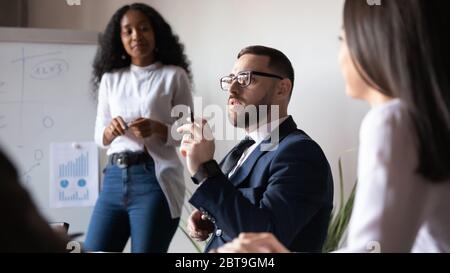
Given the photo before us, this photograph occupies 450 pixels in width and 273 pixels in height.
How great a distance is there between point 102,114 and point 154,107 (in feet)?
0.30

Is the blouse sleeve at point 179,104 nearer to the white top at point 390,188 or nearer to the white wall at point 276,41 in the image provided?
the white wall at point 276,41

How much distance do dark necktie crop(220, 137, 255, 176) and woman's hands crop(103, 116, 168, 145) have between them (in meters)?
0.11

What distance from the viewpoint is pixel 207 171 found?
842 millimetres

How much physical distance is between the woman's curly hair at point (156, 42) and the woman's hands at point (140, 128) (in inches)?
3.7

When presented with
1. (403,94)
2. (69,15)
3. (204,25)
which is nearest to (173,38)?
(204,25)

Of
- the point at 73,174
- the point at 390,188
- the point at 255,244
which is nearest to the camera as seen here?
the point at 390,188

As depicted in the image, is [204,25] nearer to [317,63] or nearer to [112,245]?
[317,63]

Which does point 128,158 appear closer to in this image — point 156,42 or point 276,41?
point 156,42

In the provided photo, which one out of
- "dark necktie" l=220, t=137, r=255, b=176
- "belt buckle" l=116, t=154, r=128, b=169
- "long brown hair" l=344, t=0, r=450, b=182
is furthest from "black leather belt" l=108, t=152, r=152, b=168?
"long brown hair" l=344, t=0, r=450, b=182

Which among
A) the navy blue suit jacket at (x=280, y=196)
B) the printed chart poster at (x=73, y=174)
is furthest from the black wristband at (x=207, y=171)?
the printed chart poster at (x=73, y=174)

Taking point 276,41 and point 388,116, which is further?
point 276,41

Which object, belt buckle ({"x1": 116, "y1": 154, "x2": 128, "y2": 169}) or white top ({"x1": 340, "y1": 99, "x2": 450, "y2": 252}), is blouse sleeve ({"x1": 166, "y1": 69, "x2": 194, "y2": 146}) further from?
white top ({"x1": 340, "y1": 99, "x2": 450, "y2": 252})

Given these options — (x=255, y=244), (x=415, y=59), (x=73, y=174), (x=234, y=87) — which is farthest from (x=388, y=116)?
(x=73, y=174)

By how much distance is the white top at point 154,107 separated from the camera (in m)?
0.97
